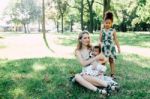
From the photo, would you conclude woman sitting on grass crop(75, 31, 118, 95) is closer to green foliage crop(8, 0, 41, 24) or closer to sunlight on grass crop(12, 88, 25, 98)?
sunlight on grass crop(12, 88, 25, 98)

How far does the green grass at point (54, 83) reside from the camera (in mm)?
8219

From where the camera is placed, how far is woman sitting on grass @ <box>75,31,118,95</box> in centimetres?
848

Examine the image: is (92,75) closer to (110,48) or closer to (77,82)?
(77,82)

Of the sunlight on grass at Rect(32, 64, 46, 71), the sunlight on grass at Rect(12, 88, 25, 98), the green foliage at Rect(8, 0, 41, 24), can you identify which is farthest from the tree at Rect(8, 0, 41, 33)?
the sunlight on grass at Rect(12, 88, 25, 98)

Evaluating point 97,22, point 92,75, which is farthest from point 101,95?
point 97,22

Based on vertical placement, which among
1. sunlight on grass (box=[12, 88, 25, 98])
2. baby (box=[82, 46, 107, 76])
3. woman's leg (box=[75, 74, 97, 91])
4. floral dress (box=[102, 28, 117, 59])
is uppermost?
floral dress (box=[102, 28, 117, 59])

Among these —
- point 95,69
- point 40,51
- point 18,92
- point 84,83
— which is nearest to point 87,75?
point 84,83

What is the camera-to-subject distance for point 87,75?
860 cm

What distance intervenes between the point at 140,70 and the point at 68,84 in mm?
3919

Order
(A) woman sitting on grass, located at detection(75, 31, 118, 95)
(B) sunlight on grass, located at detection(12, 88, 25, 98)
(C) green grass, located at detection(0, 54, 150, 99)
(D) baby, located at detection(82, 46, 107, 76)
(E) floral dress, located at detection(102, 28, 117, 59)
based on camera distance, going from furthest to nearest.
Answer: (E) floral dress, located at detection(102, 28, 117, 59)
(D) baby, located at detection(82, 46, 107, 76)
(A) woman sitting on grass, located at detection(75, 31, 118, 95)
(B) sunlight on grass, located at detection(12, 88, 25, 98)
(C) green grass, located at detection(0, 54, 150, 99)

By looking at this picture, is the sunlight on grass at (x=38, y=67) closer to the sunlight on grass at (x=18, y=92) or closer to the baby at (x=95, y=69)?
the sunlight on grass at (x=18, y=92)

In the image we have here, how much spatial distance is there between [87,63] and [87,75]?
0.42 meters

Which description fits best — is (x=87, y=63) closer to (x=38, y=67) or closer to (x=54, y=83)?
(x=54, y=83)

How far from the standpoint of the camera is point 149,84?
9359mm
